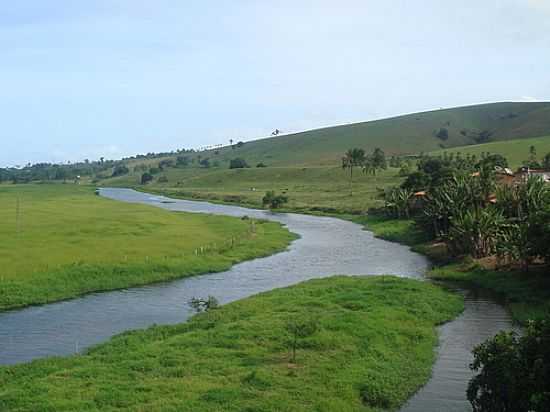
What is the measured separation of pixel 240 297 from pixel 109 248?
22201 mm

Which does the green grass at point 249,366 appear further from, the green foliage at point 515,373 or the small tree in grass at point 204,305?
the green foliage at point 515,373

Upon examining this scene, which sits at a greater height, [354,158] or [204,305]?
[354,158]

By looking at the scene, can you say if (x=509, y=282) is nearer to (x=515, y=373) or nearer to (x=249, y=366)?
(x=249, y=366)

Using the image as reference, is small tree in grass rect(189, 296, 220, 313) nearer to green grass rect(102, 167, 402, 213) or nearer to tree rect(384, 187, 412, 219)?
tree rect(384, 187, 412, 219)

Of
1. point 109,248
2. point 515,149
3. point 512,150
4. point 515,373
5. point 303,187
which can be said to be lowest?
point 109,248

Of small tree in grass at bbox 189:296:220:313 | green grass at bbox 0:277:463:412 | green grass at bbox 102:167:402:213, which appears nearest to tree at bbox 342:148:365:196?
green grass at bbox 102:167:402:213

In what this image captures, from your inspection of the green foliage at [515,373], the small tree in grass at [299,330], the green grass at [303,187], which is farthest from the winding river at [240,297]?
the green grass at [303,187]

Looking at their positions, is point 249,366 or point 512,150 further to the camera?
point 512,150

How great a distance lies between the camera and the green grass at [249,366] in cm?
2416

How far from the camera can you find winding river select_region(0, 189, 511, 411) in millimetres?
30812

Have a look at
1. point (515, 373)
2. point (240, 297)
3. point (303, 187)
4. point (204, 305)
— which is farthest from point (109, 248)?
point (303, 187)

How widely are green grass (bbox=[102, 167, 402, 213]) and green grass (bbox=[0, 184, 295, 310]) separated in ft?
98.4

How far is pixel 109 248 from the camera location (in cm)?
6281

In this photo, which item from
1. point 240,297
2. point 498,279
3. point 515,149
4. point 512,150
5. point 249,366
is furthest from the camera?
point 515,149
